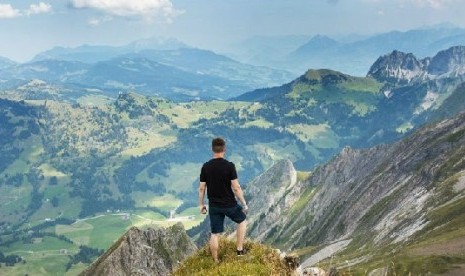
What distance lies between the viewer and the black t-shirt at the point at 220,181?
23.6 metres

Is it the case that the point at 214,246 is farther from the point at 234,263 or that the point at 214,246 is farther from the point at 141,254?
the point at 141,254

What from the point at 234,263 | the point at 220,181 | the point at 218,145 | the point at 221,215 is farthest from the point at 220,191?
the point at 234,263

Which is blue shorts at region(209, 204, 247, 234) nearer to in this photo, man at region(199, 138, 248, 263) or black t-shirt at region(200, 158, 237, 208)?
man at region(199, 138, 248, 263)

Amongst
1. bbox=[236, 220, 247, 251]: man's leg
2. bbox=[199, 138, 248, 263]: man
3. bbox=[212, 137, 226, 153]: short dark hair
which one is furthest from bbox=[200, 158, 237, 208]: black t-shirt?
bbox=[236, 220, 247, 251]: man's leg

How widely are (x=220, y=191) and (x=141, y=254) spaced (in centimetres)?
10795

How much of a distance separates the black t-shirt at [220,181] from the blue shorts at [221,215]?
7.9 inches

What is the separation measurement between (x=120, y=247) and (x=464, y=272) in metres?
73.4

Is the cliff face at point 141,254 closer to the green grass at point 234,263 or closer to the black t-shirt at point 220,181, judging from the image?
the green grass at point 234,263

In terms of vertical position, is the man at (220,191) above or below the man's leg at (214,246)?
above

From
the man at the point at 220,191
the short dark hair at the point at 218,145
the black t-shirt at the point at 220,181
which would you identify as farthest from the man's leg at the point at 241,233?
the short dark hair at the point at 218,145

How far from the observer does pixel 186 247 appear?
141m

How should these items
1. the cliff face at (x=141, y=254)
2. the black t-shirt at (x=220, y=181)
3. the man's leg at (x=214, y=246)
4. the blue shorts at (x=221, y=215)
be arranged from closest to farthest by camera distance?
the black t-shirt at (x=220, y=181)
the blue shorts at (x=221, y=215)
the man's leg at (x=214, y=246)
the cliff face at (x=141, y=254)

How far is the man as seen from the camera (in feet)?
77.6

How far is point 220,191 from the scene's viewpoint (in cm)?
2372
